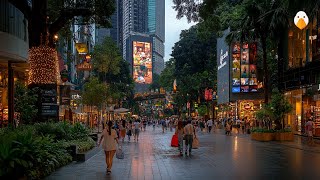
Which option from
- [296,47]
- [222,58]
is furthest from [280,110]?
[222,58]

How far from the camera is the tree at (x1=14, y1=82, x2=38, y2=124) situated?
784 inches

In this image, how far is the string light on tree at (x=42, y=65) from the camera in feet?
65.2

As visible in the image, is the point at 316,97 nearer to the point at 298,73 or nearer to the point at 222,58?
the point at 298,73

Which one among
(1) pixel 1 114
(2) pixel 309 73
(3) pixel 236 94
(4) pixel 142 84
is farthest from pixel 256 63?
(4) pixel 142 84

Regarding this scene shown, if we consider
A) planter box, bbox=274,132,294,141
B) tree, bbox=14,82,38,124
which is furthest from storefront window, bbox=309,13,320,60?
tree, bbox=14,82,38,124

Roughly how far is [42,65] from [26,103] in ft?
5.31

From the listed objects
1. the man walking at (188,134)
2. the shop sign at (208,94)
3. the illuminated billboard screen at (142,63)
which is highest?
the illuminated billboard screen at (142,63)

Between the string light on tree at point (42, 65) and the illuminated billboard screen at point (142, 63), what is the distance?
15553cm

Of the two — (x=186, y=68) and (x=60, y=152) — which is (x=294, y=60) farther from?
(x=186, y=68)

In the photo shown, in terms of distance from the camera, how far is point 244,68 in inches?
2391

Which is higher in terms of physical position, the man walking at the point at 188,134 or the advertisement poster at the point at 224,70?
the advertisement poster at the point at 224,70

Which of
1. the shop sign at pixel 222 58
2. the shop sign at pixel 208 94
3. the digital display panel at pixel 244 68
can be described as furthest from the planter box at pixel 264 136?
the shop sign at pixel 208 94

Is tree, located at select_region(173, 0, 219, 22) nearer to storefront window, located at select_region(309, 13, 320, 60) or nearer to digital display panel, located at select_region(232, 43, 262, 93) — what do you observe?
storefront window, located at select_region(309, 13, 320, 60)

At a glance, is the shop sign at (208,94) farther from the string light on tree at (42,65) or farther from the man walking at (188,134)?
the string light on tree at (42,65)
